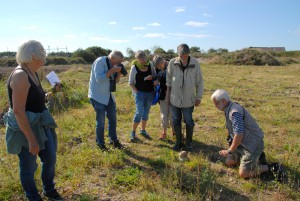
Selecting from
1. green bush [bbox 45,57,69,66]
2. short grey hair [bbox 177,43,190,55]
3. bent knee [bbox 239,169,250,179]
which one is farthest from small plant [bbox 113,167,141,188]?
green bush [bbox 45,57,69,66]

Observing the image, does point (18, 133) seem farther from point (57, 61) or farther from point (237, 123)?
point (57, 61)

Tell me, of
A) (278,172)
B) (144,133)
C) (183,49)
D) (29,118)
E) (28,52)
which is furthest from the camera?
(144,133)

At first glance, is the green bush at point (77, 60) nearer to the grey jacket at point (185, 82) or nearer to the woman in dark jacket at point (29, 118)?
the grey jacket at point (185, 82)

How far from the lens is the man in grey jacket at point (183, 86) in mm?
5254

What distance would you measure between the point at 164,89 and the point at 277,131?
9.08ft

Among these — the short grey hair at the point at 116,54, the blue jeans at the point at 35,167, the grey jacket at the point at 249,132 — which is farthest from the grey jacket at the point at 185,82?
the blue jeans at the point at 35,167

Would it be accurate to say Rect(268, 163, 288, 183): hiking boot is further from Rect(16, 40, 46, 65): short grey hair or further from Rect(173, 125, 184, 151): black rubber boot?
Rect(16, 40, 46, 65): short grey hair

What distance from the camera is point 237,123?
4.25 m

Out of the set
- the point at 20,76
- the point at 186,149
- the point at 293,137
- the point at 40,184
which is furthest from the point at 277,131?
the point at 20,76

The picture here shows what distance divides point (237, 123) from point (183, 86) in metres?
1.37

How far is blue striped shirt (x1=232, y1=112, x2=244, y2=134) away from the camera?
4.23m

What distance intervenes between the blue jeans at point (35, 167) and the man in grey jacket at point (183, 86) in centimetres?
244

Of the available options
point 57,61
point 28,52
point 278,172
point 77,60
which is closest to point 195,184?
point 278,172

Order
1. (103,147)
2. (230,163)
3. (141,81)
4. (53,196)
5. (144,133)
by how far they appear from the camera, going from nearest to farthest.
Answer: (53,196)
(230,163)
(103,147)
(141,81)
(144,133)
